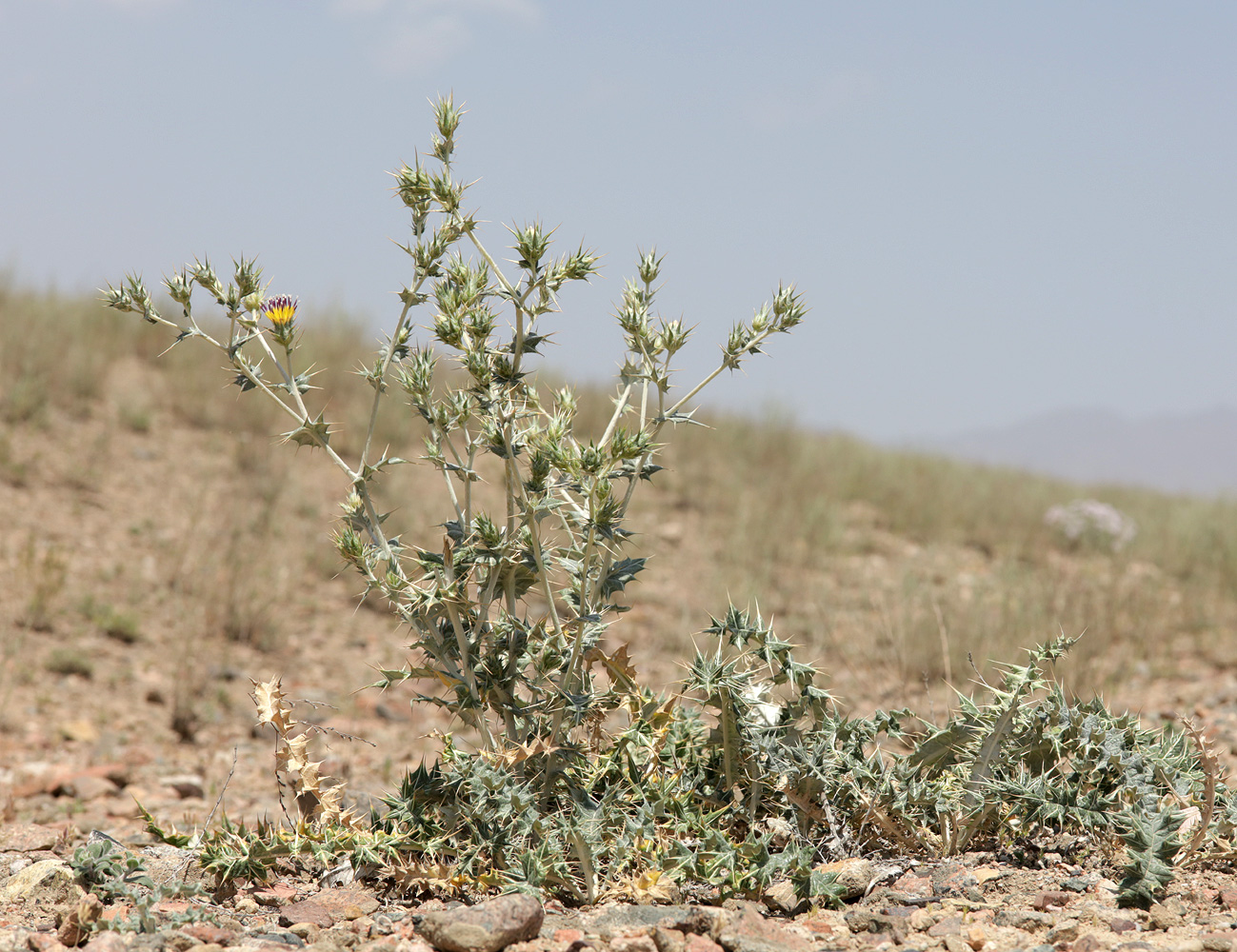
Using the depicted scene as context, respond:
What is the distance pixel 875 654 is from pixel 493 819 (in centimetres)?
456

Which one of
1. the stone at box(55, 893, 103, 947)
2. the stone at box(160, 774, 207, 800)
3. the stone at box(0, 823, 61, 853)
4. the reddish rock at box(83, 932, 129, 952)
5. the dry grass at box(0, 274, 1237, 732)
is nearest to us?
the reddish rock at box(83, 932, 129, 952)

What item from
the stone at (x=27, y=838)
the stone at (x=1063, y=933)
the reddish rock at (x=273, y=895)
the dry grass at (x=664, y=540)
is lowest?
the stone at (x=27, y=838)

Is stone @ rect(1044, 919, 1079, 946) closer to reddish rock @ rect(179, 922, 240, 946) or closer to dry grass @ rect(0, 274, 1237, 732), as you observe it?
reddish rock @ rect(179, 922, 240, 946)

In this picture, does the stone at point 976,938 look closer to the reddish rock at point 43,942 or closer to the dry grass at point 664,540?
the reddish rock at point 43,942

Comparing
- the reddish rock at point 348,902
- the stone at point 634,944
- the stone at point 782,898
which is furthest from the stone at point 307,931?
the stone at point 782,898

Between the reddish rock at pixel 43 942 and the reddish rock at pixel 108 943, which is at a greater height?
the reddish rock at pixel 108 943

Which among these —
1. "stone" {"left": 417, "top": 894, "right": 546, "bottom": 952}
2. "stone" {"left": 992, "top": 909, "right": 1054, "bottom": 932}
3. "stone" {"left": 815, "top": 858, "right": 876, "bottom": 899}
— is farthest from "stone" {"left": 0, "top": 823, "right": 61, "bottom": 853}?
"stone" {"left": 992, "top": 909, "right": 1054, "bottom": 932}

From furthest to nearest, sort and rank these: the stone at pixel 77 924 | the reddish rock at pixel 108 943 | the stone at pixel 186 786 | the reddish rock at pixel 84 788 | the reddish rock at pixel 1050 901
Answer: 1. the stone at pixel 186 786
2. the reddish rock at pixel 84 788
3. the reddish rock at pixel 1050 901
4. the stone at pixel 77 924
5. the reddish rock at pixel 108 943

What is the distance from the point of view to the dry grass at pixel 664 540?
6859mm

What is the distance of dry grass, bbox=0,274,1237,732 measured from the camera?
6.86m

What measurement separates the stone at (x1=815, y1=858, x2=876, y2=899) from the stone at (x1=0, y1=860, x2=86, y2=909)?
2.00 m

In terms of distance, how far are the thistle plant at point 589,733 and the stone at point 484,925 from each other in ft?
0.82

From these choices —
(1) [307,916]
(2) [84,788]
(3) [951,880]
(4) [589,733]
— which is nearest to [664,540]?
(2) [84,788]

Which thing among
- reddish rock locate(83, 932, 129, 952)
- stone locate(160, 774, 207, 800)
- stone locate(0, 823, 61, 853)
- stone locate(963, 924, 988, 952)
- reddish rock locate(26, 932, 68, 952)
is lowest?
stone locate(160, 774, 207, 800)
